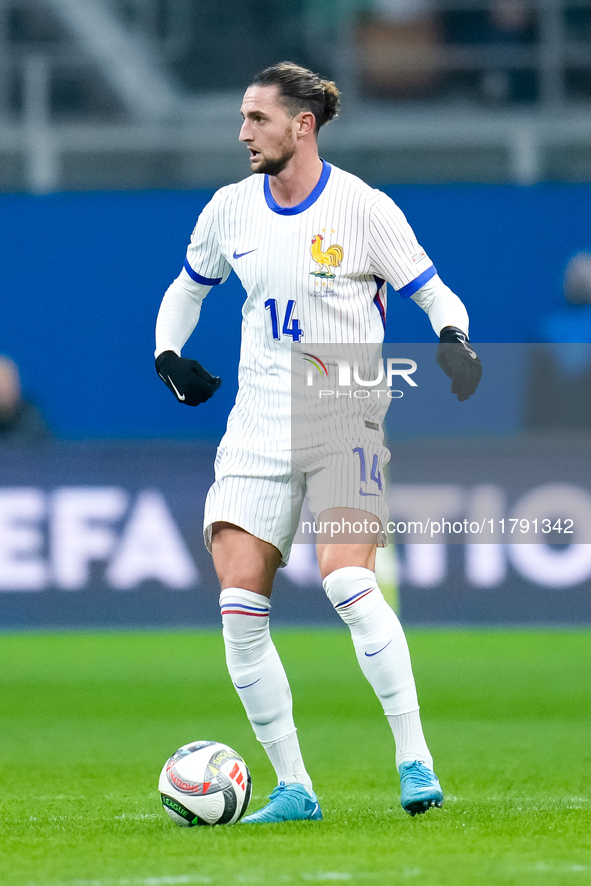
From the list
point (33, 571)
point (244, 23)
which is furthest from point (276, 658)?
point (244, 23)

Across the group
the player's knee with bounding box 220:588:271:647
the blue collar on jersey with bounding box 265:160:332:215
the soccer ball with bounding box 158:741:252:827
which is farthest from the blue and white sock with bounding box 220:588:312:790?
the blue collar on jersey with bounding box 265:160:332:215

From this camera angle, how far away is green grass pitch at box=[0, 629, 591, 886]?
320cm

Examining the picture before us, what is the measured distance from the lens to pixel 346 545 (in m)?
3.86

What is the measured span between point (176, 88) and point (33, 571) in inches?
208

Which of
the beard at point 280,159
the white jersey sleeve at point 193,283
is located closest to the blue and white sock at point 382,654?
the white jersey sleeve at point 193,283

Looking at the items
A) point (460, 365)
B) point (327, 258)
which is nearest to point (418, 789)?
point (460, 365)

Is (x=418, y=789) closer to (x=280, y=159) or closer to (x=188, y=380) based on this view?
(x=188, y=380)

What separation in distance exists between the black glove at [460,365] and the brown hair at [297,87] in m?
0.75

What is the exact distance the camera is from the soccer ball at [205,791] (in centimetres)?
381

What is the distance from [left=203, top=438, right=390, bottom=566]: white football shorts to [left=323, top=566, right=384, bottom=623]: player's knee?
0.37ft

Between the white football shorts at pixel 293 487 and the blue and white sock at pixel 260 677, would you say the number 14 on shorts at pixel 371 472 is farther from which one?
the blue and white sock at pixel 260 677

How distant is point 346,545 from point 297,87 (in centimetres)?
127

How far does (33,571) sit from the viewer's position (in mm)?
8102

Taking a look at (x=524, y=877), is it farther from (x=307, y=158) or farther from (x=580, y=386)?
(x=580, y=386)
